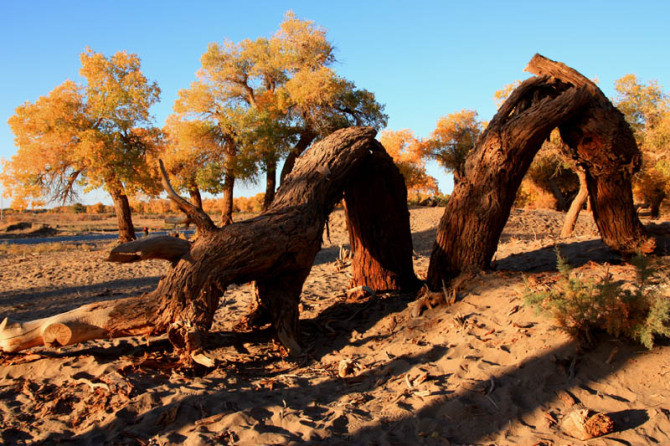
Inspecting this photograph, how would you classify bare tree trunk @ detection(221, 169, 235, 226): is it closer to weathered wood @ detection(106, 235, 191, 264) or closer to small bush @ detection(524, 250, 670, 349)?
weathered wood @ detection(106, 235, 191, 264)

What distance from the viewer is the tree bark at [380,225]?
5.93m

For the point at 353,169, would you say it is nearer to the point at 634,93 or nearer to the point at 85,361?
the point at 85,361

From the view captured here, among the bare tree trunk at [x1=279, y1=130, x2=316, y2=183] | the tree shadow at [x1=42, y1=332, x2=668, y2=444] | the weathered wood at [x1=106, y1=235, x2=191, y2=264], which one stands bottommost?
the tree shadow at [x1=42, y1=332, x2=668, y2=444]

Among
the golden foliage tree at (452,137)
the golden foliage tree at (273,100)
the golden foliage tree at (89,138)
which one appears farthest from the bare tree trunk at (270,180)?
the golden foliage tree at (452,137)

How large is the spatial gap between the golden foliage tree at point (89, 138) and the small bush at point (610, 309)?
15969 mm

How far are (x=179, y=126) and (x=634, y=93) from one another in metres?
20.9

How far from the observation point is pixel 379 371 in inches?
147

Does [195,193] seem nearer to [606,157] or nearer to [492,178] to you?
[492,178]

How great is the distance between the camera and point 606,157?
17.7 ft

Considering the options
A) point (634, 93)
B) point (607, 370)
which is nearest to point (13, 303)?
point (607, 370)

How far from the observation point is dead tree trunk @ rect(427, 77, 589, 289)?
196 inches

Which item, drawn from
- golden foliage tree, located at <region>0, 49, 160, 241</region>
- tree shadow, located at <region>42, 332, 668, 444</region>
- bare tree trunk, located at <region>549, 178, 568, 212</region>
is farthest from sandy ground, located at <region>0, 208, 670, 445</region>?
bare tree trunk, located at <region>549, 178, 568, 212</region>

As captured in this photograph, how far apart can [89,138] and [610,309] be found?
1662 centimetres

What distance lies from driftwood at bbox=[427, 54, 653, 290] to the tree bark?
0.75 metres
